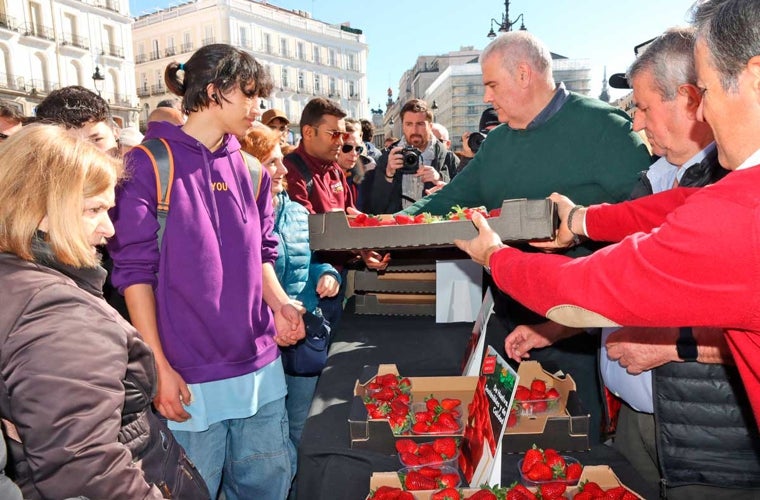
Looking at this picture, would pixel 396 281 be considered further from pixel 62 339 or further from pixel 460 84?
pixel 460 84

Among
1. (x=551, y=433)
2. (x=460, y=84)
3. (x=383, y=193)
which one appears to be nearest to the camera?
(x=551, y=433)

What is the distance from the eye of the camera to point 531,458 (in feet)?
5.42

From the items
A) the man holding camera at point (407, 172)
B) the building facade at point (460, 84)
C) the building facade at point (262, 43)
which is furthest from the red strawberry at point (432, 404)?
the building facade at point (262, 43)

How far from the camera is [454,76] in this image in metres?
58.1

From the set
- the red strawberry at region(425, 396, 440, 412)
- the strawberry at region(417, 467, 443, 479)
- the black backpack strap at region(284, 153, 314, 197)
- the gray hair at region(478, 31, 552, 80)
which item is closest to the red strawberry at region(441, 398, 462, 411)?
the red strawberry at region(425, 396, 440, 412)

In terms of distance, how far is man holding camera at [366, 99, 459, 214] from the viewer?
4.21 metres

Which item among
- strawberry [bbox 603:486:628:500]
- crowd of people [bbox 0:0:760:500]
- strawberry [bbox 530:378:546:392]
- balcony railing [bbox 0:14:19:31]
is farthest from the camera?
balcony railing [bbox 0:14:19:31]

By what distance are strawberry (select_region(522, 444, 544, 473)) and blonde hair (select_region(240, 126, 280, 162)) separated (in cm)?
184

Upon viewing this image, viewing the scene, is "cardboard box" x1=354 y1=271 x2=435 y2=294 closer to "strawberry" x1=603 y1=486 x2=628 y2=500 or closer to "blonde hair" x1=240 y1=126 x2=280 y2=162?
"blonde hair" x1=240 y1=126 x2=280 y2=162

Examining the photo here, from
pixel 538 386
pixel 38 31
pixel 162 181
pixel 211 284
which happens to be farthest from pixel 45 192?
pixel 38 31

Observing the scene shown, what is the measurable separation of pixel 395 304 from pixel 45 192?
229 centimetres

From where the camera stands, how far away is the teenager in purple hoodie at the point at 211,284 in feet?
5.88

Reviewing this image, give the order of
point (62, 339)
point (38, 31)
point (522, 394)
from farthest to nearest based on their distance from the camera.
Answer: point (38, 31) < point (522, 394) < point (62, 339)

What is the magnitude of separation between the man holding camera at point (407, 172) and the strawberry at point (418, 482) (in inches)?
113
